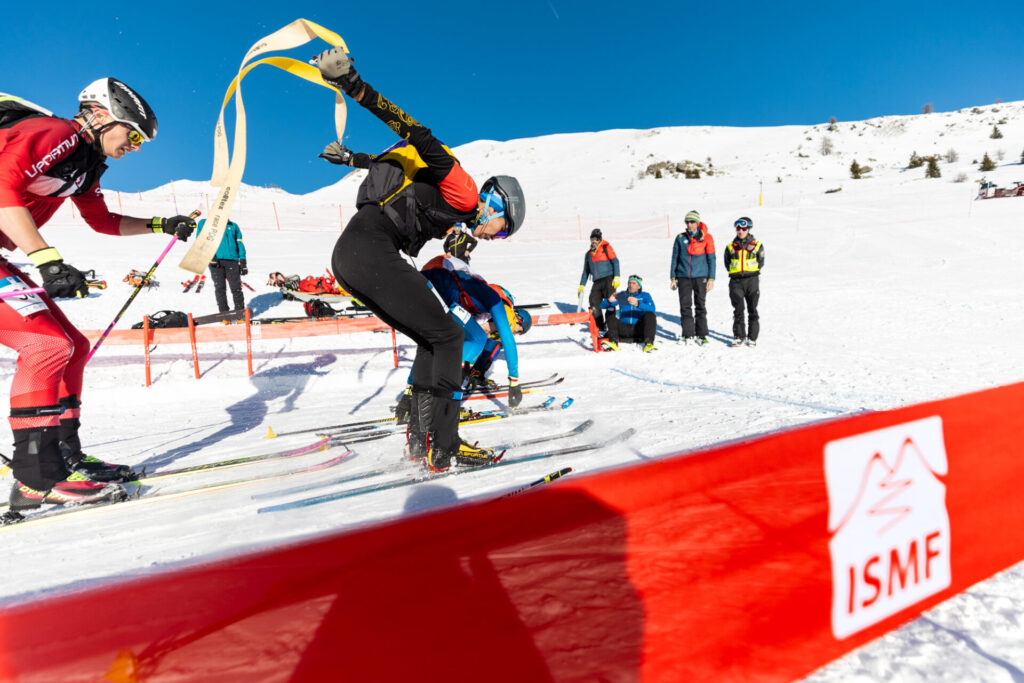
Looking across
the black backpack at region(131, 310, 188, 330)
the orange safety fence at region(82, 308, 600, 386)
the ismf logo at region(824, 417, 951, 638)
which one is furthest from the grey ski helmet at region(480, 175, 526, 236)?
the black backpack at region(131, 310, 188, 330)

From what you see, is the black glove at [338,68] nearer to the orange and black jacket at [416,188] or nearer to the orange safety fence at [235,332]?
the orange and black jacket at [416,188]

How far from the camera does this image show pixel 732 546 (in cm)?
143

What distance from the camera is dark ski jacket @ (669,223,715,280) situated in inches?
334

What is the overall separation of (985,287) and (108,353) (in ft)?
55.4

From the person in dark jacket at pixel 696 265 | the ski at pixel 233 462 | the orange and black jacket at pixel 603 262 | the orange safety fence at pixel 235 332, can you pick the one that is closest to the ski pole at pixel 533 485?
the ski at pixel 233 462

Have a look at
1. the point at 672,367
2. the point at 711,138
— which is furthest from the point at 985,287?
the point at 711,138

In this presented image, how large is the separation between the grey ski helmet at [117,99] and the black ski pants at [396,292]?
1.22m

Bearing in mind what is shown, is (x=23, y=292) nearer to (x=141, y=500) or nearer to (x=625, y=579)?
(x=141, y=500)

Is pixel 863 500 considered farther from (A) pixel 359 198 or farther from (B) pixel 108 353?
(B) pixel 108 353

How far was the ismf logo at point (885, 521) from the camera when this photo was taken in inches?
63.1

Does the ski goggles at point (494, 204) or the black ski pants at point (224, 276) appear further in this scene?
the black ski pants at point (224, 276)

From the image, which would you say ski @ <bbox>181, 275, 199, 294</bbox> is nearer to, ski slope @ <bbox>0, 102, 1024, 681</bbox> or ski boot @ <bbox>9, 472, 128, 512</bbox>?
ski slope @ <bbox>0, 102, 1024, 681</bbox>

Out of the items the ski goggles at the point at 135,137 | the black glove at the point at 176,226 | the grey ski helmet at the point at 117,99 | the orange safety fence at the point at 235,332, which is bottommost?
the orange safety fence at the point at 235,332

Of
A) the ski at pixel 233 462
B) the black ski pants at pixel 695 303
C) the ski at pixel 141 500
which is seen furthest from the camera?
the black ski pants at pixel 695 303
